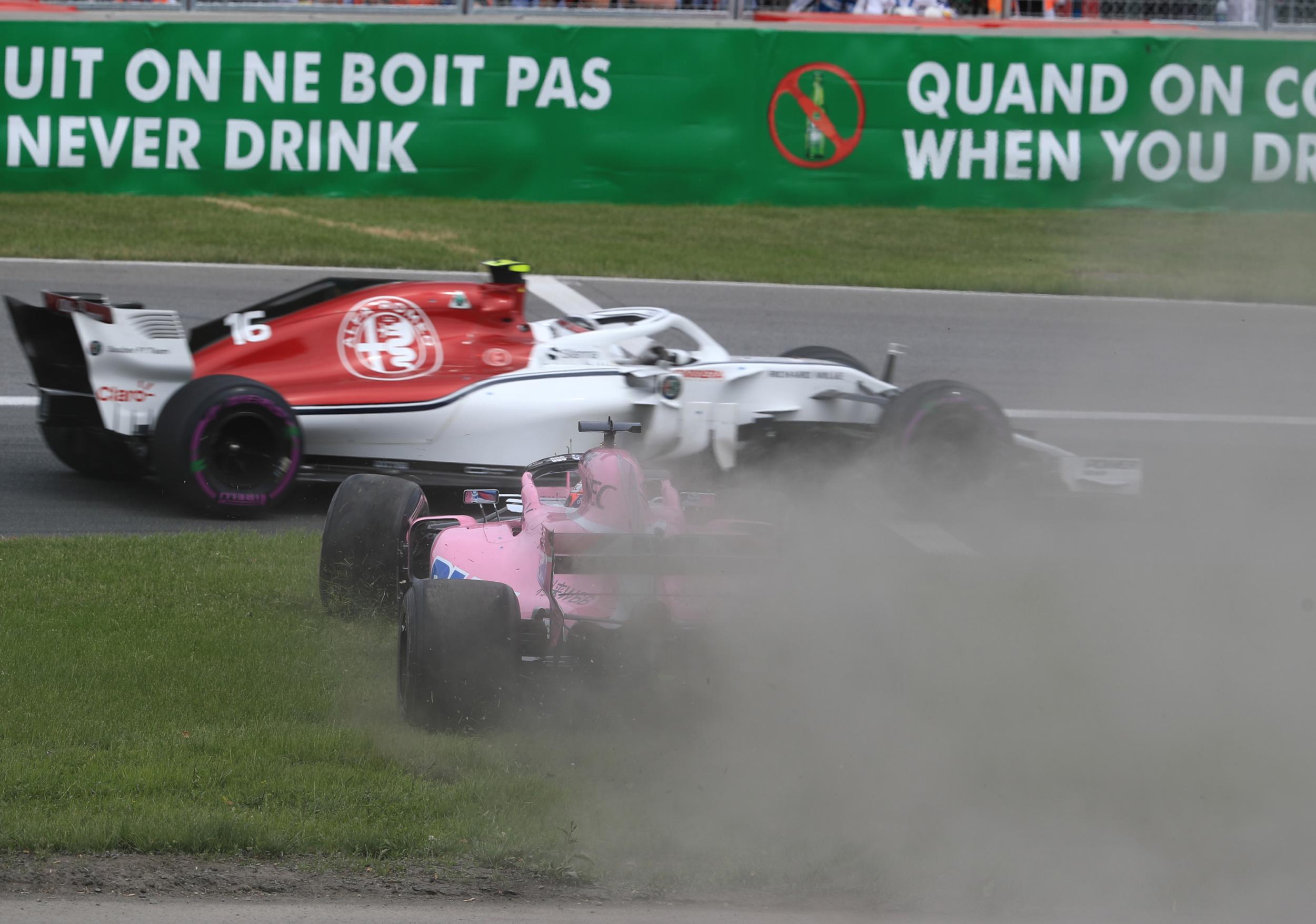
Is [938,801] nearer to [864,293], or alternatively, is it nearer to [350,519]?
[350,519]

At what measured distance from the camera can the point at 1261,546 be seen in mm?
7797

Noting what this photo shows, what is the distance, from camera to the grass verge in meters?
15.3

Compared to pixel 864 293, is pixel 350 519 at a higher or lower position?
lower

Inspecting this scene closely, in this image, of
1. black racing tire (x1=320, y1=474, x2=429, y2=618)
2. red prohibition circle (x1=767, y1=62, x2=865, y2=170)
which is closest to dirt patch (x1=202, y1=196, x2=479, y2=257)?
red prohibition circle (x1=767, y1=62, x2=865, y2=170)

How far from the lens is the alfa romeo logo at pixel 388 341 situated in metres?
8.38

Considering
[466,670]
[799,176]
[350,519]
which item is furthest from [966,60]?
[466,670]

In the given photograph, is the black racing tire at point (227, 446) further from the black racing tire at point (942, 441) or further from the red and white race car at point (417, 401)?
the black racing tire at point (942, 441)

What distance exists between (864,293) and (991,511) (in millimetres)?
6611

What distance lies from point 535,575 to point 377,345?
2991 millimetres

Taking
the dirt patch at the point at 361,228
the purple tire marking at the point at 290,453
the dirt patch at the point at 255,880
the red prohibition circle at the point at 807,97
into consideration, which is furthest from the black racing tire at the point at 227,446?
the red prohibition circle at the point at 807,97

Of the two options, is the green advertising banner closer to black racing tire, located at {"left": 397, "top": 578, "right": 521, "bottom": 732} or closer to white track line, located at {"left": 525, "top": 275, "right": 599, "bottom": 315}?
white track line, located at {"left": 525, "top": 275, "right": 599, "bottom": 315}

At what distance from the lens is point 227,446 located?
8.24 metres

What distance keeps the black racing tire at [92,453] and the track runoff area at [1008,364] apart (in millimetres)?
110

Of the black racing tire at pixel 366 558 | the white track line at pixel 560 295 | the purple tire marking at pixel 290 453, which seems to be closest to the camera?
the black racing tire at pixel 366 558
